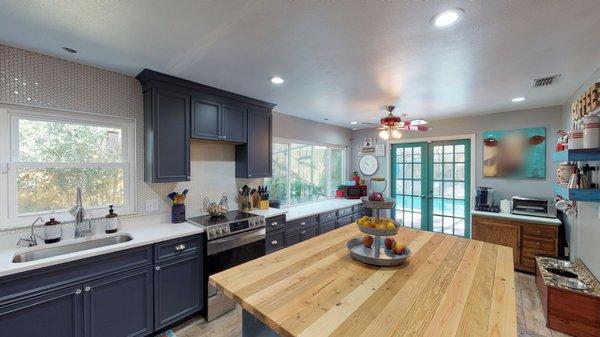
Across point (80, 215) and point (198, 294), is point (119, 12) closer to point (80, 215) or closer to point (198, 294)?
point (80, 215)

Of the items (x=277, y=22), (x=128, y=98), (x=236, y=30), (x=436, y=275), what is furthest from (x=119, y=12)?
(x=436, y=275)

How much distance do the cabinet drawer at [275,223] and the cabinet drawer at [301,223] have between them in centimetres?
10

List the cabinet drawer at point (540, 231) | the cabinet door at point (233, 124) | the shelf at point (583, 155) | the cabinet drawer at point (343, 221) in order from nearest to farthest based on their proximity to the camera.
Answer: the shelf at point (583, 155) < the cabinet door at point (233, 124) < the cabinet drawer at point (540, 231) < the cabinet drawer at point (343, 221)

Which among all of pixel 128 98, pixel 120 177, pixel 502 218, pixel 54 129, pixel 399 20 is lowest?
pixel 502 218

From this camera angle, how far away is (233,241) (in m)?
2.55

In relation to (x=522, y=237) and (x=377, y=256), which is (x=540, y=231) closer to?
(x=522, y=237)

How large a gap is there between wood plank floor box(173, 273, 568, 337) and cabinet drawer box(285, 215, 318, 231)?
3.69 feet

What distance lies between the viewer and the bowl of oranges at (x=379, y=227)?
57.1 inches

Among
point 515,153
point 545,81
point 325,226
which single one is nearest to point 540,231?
point 515,153

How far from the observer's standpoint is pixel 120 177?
2494 millimetres

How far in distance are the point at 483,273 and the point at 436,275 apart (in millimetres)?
279

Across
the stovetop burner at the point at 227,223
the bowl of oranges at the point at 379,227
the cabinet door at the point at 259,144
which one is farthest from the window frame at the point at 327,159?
the bowl of oranges at the point at 379,227

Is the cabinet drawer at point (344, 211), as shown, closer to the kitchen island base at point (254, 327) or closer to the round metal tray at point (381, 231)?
the round metal tray at point (381, 231)

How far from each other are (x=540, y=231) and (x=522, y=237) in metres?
0.21
